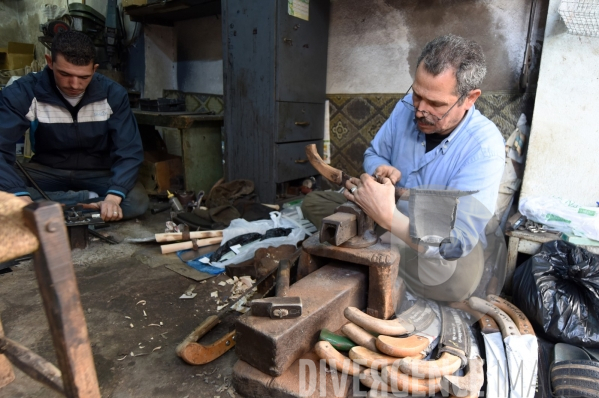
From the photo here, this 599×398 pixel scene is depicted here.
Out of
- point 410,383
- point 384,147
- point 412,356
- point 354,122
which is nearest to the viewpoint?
point 410,383

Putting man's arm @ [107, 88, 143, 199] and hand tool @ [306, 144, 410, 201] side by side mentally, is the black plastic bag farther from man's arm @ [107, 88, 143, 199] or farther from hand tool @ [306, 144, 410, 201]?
man's arm @ [107, 88, 143, 199]

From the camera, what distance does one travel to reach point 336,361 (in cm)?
130

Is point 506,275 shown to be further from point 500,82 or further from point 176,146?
point 176,146

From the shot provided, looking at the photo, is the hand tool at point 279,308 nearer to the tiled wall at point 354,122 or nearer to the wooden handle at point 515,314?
the wooden handle at point 515,314

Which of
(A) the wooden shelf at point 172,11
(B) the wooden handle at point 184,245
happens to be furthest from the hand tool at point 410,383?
(A) the wooden shelf at point 172,11

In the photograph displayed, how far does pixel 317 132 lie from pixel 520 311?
8.59ft

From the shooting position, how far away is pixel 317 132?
13.1ft

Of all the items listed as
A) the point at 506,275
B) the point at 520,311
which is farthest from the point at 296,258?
the point at 506,275

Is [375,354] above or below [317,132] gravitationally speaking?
below

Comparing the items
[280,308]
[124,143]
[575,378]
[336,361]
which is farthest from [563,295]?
[124,143]

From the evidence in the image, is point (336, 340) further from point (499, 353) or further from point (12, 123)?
point (12, 123)

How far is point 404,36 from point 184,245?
268 centimetres

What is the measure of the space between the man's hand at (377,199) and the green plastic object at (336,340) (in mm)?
522

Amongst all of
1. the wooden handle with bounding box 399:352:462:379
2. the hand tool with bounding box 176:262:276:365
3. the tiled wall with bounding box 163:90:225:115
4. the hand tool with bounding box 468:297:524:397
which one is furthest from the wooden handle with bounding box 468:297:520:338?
the tiled wall with bounding box 163:90:225:115
